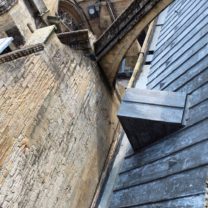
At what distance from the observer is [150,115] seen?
645 centimetres

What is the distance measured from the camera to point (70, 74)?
26.7ft

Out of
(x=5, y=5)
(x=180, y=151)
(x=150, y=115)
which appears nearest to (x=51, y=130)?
(x=150, y=115)

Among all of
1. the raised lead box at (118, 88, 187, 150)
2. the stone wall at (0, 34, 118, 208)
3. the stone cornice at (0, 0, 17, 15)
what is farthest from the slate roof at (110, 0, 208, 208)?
the stone cornice at (0, 0, 17, 15)

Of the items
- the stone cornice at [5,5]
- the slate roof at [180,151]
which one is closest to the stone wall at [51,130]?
the slate roof at [180,151]

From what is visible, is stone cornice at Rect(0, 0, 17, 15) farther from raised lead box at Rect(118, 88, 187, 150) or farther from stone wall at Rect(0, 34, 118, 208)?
raised lead box at Rect(118, 88, 187, 150)

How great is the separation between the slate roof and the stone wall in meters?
1.13

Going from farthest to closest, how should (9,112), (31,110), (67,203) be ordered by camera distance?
(67,203)
(31,110)
(9,112)

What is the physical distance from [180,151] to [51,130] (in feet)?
8.21

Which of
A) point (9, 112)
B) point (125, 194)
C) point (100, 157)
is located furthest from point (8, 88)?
point (100, 157)

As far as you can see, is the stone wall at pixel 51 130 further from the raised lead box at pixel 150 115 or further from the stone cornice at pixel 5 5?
the stone cornice at pixel 5 5

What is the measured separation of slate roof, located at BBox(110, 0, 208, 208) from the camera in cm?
506

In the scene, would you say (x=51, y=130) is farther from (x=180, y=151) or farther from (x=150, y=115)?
(x=180, y=151)

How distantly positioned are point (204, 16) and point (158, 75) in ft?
5.33

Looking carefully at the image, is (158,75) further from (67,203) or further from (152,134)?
→ (67,203)
